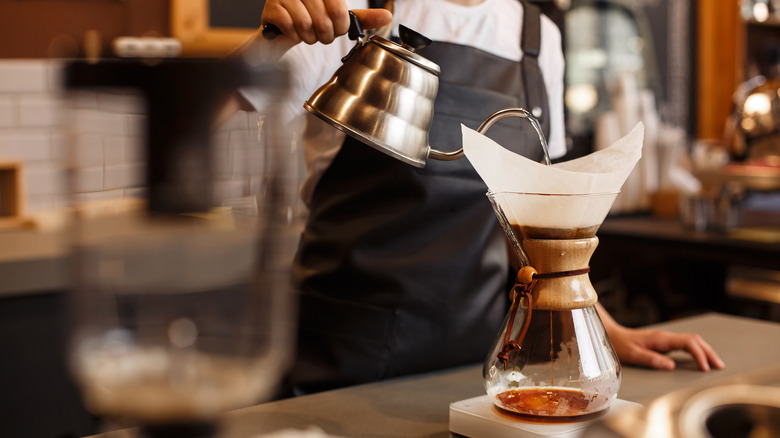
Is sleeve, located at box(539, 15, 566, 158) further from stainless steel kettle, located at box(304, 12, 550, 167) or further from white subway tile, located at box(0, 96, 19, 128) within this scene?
white subway tile, located at box(0, 96, 19, 128)

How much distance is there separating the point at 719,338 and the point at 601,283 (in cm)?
202

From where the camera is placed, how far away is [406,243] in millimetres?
1279

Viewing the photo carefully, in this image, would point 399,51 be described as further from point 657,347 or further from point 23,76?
point 23,76

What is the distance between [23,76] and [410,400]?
2205mm

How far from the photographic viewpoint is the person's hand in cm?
117

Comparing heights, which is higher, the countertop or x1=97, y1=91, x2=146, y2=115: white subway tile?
x1=97, y1=91, x2=146, y2=115: white subway tile

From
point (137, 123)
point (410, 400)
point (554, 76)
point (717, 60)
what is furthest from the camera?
point (717, 60)

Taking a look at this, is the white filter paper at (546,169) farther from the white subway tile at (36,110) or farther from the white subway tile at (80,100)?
the white subway tile at (36,110)

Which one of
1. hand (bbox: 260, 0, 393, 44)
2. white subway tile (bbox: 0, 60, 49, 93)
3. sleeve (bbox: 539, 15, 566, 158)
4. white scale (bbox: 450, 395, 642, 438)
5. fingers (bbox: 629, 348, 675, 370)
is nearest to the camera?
white scale (bbox: 450, 395, 642, 438)

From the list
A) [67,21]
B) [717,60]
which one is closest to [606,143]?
[717,60]

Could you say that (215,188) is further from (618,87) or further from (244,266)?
(618,87)

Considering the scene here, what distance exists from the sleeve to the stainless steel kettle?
610mm

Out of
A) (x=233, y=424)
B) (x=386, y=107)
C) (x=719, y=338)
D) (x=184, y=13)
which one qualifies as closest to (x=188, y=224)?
(x=386, y=107)

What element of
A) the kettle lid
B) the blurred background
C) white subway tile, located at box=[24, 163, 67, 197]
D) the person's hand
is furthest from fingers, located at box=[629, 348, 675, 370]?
white subway tile, located at box=[24, 163, 67, 197]
